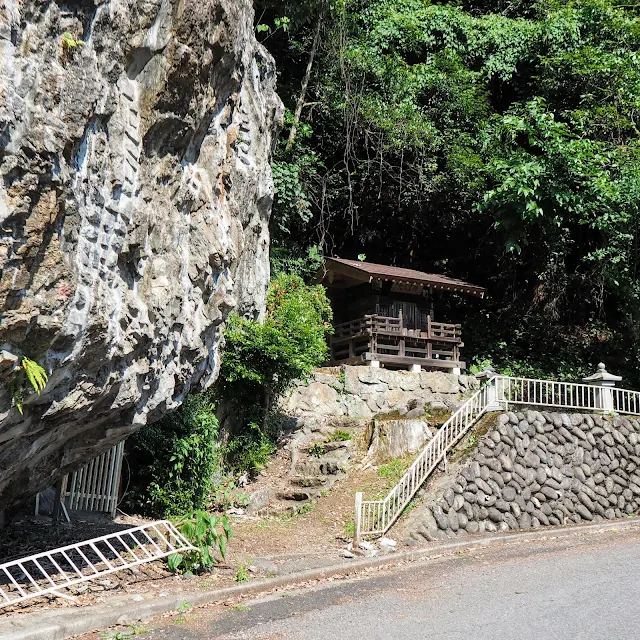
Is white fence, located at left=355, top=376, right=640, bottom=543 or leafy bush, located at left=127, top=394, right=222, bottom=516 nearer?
white fence, located at left=355, top=376, right=640, bottom=543

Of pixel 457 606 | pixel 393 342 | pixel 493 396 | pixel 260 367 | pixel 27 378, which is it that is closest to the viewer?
pixel 27 378

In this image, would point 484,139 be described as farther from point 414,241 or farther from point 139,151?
point 139,151

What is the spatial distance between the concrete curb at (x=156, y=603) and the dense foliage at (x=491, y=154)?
11163mm

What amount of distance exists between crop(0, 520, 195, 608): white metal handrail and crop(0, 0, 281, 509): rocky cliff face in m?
0.90

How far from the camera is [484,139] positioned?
22.0 metres

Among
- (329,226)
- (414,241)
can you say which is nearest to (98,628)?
(329,226)

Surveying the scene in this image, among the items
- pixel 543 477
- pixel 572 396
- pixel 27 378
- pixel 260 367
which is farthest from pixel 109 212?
pixel 572 396

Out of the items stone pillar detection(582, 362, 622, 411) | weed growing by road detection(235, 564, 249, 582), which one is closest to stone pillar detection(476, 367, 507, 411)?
stone pillar detection(582, 362, 622, 411)

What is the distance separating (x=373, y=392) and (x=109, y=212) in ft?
41.8

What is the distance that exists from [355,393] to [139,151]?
476 inches

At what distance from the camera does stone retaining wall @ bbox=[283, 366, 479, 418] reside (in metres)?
17.5

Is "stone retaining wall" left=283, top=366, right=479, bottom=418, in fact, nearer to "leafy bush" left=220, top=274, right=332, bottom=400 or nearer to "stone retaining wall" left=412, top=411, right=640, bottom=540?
"leafy bush" left=220, top=274, right=332, bottom=400

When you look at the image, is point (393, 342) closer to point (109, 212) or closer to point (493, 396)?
point (493, 396)

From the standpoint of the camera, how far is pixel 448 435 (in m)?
13.7
